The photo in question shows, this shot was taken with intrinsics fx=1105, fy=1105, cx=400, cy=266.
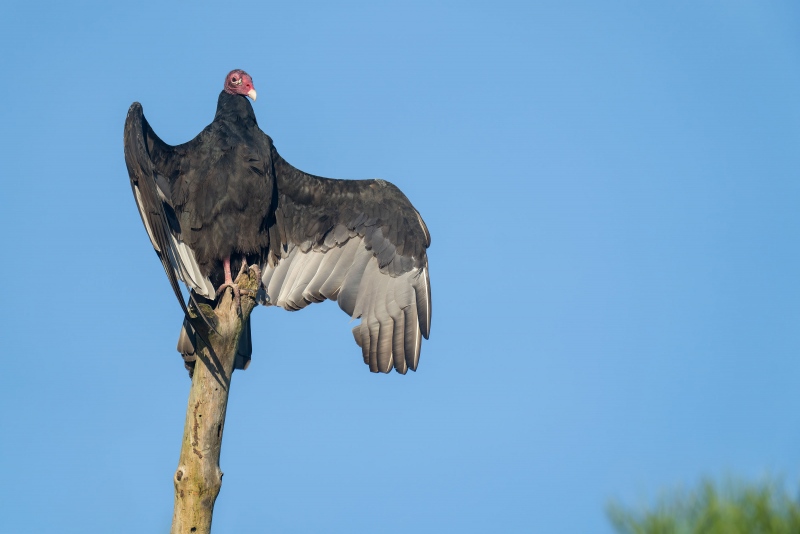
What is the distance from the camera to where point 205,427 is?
15.7 feet

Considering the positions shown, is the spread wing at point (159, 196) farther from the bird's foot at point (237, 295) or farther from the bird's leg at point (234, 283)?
the bird's foot at point (237, 295)

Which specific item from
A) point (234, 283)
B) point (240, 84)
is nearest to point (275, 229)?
point (240, 84)

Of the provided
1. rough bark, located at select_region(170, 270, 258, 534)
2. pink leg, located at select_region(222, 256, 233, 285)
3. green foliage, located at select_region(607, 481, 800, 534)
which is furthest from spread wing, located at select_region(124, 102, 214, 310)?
green foliage, located at select_region(607, 481, 800, 534)

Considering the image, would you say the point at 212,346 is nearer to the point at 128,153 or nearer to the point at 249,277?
the point at 249,277

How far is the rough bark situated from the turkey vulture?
0.59 meters

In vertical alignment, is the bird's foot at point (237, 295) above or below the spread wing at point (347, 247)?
below

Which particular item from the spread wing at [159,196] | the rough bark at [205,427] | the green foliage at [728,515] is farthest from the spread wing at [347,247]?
the green foliage at [728,515]

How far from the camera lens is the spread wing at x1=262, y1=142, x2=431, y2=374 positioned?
6.80 m

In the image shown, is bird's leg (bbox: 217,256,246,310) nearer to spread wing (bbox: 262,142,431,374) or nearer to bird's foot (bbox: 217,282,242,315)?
bird's foot (bbox: 217,282,242,315)

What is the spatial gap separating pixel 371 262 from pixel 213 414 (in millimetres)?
2335

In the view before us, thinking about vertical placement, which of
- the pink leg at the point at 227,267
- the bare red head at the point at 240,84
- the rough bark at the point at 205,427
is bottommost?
the rough bark at the point at 205,427

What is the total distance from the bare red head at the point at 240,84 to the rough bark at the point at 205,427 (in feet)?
6.82

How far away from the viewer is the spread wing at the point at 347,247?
6797mm

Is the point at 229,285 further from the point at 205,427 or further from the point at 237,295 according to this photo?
the point at 205,427
